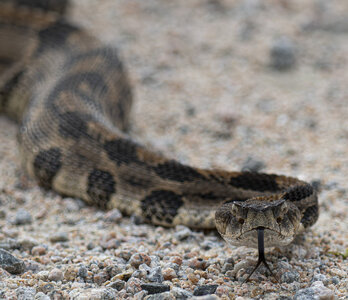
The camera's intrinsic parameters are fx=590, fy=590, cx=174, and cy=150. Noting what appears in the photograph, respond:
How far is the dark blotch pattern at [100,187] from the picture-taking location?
6445 millimetres

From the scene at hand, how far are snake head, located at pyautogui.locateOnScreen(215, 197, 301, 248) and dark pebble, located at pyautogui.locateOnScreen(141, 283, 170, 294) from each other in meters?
0.70

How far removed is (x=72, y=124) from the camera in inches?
273

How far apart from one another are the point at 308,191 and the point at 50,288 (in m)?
2.45

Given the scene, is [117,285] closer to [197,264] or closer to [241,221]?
[197,264]

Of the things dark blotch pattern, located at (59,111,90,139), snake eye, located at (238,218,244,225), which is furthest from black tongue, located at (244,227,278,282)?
dark blotch pattern, located at (59,111,90,139)

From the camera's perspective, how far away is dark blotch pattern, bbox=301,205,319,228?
5305mm

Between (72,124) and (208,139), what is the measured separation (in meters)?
2.02

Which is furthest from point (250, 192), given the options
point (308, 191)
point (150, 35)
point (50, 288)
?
point (150, 35)

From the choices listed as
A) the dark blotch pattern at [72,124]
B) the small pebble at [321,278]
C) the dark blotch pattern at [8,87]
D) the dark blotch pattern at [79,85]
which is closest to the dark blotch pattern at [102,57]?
the dark blotch pattern at [79,85]

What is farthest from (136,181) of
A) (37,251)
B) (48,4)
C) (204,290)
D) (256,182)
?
(48,4)

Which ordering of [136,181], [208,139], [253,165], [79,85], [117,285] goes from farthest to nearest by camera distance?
[208,139]
[79,85]
[253,165]
[136,181]
[117,285]

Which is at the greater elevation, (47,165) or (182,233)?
(182,233)

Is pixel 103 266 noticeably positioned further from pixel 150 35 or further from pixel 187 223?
pixel 150 35

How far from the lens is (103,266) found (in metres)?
4.86
